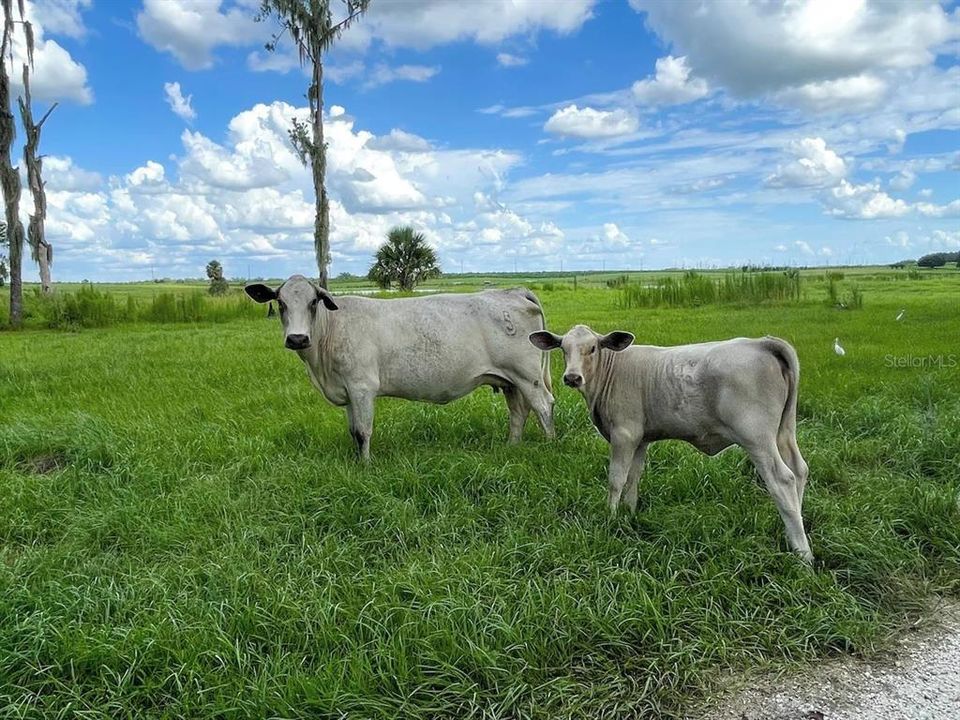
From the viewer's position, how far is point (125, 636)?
3.58m

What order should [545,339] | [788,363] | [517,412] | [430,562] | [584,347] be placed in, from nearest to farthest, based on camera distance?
[430,562] < [788,363] < [584,347] < [545,339] < [517,412]

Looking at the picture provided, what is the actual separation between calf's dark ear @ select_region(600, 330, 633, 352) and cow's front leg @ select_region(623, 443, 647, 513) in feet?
2.44

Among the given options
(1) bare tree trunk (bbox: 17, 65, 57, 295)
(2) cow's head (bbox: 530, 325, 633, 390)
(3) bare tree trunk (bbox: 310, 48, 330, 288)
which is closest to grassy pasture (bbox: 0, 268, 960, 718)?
(2) cow's head (bbox: 530, 325, 633, 390)

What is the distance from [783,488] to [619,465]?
40.9 inches

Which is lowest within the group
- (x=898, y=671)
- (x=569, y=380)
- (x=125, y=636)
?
(x=898, y=671)

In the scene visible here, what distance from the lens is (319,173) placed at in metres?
23.0

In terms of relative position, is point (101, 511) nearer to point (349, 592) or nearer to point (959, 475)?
point (349, 592)

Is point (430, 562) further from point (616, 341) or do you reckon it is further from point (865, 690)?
point (865, 690)

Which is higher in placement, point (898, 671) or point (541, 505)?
point (541, 505)

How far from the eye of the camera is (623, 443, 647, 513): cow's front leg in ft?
16.9

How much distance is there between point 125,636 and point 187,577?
71cm

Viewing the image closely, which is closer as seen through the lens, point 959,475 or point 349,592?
point 349,592

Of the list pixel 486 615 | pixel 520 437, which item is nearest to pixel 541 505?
pixel 486 615

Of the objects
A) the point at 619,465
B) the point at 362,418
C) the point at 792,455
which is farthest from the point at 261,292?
the point at 792,455
